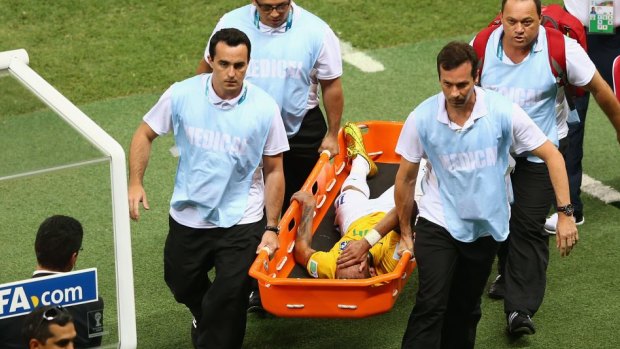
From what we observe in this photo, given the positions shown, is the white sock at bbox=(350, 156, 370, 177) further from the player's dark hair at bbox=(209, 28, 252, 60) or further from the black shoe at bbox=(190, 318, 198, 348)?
the player's dark hair at bbox=(209, 28, 252, 60)

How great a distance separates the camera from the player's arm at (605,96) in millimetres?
6406

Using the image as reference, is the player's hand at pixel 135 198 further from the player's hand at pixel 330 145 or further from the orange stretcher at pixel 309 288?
the player's hand at pixel 330 145

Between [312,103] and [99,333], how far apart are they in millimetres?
2846

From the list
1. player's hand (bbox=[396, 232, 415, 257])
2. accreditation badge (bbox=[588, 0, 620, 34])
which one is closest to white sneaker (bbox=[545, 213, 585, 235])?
accreditation badge (bbox=[588, 0, 620, 34])

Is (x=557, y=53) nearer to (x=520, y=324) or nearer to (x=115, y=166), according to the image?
(x=520, y=324)

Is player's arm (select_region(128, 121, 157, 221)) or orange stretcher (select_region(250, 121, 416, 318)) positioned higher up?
player's arm (select_region(128, 121, 157, 221))

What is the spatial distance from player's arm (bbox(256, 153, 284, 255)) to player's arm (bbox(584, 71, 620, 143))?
1683mm

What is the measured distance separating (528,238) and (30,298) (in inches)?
123

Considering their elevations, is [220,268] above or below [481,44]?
below

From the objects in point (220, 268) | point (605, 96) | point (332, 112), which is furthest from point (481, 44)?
point (220, 268)

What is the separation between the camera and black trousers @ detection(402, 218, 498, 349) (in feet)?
19.4

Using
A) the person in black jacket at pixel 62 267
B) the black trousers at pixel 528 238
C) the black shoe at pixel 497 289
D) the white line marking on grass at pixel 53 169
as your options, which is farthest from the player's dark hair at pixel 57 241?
the black shoe at pixel 497 289

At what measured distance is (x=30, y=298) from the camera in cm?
427

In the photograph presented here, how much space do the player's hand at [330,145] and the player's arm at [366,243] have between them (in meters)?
0.74
